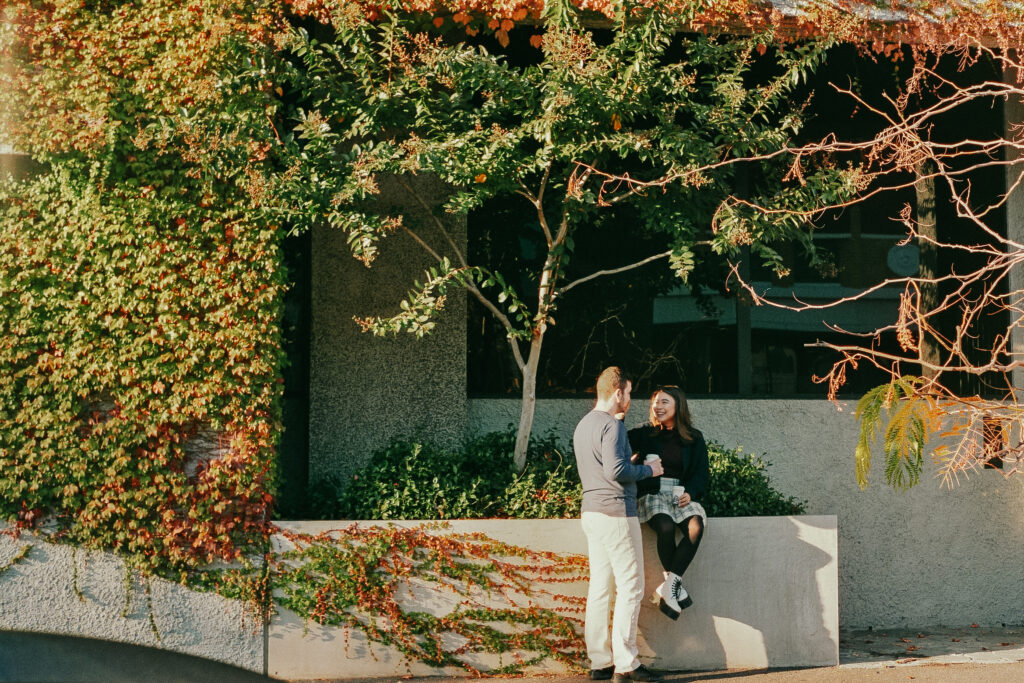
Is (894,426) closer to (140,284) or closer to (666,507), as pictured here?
(666,507)

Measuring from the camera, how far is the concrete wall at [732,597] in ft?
19.9

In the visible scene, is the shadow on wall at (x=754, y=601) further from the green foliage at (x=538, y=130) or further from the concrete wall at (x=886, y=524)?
the green foliage at (x=538, y=130)

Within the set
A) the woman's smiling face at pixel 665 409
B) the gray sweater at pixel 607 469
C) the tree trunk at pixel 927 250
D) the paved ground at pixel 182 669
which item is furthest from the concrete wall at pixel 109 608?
the tree trunk at pixel 927 250

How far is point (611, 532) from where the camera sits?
18.9 feet

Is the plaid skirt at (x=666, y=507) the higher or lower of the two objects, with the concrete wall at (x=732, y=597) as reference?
higher

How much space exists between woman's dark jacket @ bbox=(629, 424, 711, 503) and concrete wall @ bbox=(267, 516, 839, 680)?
31cm

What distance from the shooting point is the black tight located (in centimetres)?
606

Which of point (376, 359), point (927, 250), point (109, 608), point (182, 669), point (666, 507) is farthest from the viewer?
point (927, 250)

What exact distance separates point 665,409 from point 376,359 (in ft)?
7.71

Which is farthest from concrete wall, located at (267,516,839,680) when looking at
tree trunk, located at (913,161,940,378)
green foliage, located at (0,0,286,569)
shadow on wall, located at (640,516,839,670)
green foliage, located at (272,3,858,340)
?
tree trunk, located at (913,161,940,378)

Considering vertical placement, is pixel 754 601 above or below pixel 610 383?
below

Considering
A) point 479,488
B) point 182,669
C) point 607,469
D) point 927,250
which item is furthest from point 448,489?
point 927,250

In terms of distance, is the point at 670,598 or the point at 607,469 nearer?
the point at 607,469

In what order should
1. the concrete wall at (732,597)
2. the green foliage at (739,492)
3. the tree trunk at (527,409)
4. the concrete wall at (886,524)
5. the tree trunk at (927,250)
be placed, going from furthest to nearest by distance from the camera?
the tree trunk at (927,250)
the concrete wall at (886,524)
the tree trunk at (527,409)
the green foliage at (739,492)
the concrete wall at (732,597)
